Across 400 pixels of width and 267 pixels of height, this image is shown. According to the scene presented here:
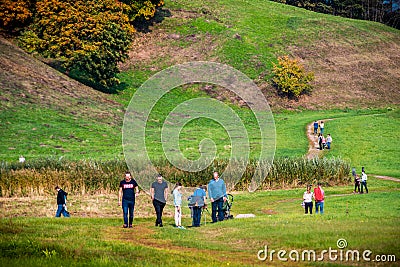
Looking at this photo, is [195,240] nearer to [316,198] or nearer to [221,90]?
[316,198]

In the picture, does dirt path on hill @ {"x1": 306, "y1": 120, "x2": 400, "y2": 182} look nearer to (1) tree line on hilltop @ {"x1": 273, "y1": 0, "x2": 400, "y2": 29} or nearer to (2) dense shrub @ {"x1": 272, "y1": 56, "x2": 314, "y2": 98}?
(2) dense shrub @ {"x1": 272, "y1": 56, "x2": 314, "y2": 98}

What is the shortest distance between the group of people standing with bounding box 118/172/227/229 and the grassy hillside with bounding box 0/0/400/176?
90.8 ft

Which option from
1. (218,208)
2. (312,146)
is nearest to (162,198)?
(218,208)

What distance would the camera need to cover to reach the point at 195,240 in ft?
83.3

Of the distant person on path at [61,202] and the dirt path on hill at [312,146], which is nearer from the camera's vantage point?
the distant person on path at [61,202]

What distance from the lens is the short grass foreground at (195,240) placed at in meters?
20.3

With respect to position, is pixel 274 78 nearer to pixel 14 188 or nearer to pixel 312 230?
pixel 14 188

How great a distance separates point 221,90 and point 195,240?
7764 centimetres

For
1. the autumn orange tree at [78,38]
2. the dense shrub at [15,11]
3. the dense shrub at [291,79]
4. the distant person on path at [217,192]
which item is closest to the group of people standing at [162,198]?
the distant person on path at [217,192]

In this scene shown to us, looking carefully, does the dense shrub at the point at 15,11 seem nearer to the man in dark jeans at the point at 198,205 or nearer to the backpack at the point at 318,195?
the man in dark jeans at the point at 198,205

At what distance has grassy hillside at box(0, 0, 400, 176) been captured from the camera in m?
68.7

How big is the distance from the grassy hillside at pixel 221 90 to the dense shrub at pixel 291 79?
5.35ft

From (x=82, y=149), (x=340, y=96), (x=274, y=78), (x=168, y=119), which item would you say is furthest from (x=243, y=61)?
(x=82, y=149)

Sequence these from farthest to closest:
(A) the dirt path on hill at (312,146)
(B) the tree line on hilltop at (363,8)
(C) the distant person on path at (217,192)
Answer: (B) the tree line on hilltop at (363,8)
(A) the dirt path on hill at (312,146)
(C) the distant person on path at (217,192)
